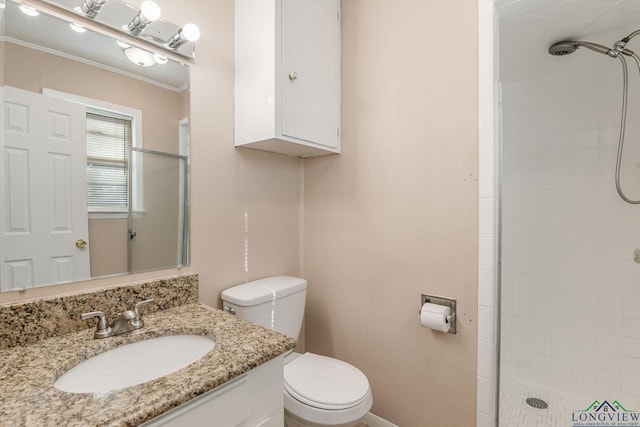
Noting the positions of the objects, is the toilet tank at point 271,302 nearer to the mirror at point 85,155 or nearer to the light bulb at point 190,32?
the mirror at point 85,155

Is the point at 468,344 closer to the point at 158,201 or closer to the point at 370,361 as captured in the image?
the point at 370,361

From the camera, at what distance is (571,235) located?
1.91 m

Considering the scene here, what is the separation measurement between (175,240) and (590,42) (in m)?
2.36

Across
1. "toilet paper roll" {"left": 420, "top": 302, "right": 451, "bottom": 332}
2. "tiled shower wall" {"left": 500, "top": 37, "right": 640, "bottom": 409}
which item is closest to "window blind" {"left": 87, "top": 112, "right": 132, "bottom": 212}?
"toilet paper roll" {"left": 420, "top": 302, "right": 451, "bottom": 332}

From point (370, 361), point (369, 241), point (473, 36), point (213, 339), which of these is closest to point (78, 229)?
point (213, 339)

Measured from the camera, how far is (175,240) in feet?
4.23

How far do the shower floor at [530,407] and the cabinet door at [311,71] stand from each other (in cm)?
185

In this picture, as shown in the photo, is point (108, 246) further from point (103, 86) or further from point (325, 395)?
point (325, 395)

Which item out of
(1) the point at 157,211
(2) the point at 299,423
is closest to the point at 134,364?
(1) the point at 157,211

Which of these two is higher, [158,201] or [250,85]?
[250,85]

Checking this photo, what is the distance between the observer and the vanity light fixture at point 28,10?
0.95 m

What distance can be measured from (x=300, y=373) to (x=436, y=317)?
0.65 meters

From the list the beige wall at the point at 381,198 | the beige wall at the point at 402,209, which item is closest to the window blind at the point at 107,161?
the beige wall at the point at 381,198

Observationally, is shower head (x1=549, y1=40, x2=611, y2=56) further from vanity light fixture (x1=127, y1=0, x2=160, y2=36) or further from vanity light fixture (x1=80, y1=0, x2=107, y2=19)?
vanity light fixture (x1=80, y1=0, x2=107, y2=19)
